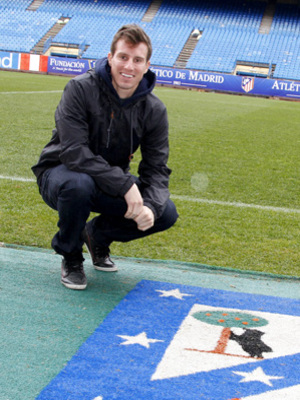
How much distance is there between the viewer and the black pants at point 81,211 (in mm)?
2463

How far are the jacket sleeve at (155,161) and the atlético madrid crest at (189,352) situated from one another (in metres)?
0.46

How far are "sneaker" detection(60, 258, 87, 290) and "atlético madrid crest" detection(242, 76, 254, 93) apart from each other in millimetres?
24676

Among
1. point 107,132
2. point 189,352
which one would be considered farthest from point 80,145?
point 189,352

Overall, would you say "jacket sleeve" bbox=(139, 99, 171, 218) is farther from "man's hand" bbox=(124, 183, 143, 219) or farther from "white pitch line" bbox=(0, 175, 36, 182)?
"white pitch line" bbox=(0, 175, 36, 182)

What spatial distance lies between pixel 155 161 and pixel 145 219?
331 mm

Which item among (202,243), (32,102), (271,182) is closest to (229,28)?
(32,102)

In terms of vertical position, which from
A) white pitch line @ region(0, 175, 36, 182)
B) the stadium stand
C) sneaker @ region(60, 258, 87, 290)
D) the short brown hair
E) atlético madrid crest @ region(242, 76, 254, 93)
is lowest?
sneaker @ region(60, 258, 87, 290)

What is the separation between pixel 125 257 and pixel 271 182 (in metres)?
3.23

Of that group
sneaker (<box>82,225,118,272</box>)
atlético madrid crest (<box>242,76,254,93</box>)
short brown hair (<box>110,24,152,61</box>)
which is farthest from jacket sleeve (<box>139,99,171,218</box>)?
atlético madrid crest (<box>242,76,254,93</box>)

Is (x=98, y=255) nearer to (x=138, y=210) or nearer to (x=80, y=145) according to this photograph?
(x=138, y=210)

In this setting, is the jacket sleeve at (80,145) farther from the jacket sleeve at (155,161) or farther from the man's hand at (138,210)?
the jacket sleeve at (155,161)

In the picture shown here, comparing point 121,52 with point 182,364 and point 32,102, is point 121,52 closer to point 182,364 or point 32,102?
point 182,364

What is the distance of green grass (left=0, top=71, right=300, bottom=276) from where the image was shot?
3.49 meters

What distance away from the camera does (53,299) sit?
2445mm
